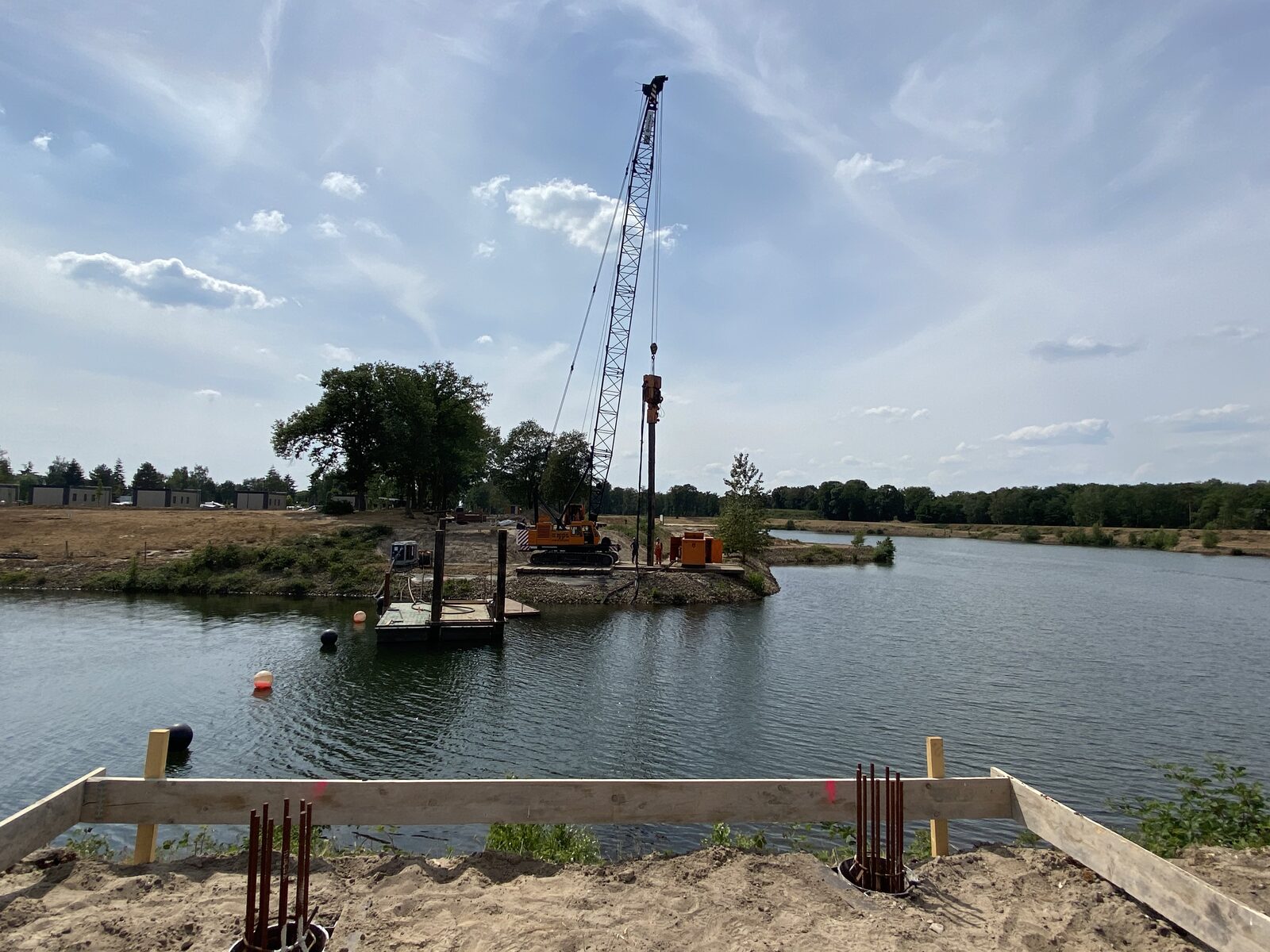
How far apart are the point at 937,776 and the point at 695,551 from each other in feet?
107

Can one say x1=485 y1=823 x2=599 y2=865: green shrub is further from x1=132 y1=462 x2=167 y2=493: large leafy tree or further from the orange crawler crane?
x1=132 y1=462 x2=167 y2=493: large leafy tree

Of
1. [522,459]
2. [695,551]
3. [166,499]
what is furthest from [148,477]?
[695,551]

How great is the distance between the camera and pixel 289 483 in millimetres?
145750

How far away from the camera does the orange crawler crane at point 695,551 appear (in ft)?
129

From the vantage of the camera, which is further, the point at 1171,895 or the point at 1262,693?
the point at 1262,693

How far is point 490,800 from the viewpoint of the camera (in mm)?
6039

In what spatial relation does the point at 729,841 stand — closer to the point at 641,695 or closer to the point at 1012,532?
the point at 641,695

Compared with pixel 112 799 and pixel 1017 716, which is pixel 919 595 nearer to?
pixel 1017 716

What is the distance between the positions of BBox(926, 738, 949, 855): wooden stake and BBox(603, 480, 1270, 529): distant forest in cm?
9489

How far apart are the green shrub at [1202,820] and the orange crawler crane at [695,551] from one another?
28.3 metres

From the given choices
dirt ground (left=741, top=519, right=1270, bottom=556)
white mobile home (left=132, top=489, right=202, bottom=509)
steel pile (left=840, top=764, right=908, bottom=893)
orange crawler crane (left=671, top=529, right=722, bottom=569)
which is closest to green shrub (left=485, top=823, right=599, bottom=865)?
steel pile (left=840, top=764, right=908, bottom=893)

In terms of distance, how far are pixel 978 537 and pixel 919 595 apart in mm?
86950

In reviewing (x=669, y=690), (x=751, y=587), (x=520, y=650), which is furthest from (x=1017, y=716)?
(x=751, y=587)

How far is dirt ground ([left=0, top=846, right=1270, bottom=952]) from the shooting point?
5078mm
